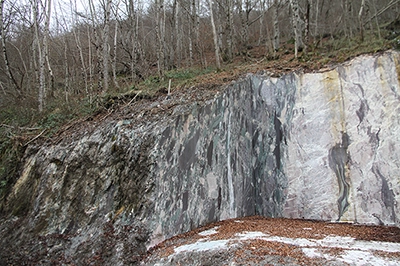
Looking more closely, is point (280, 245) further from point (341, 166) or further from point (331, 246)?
point (341, 166)

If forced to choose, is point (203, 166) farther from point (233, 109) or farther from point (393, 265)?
point (393, 265)

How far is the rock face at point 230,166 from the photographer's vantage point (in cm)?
662

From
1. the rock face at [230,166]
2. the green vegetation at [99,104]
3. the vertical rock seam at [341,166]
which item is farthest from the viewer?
the green vegetation at [99,104]

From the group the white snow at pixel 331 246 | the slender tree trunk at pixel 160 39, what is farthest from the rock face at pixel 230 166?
the slender tree trunk at pixel 160 39

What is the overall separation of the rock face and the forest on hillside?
3310 mm

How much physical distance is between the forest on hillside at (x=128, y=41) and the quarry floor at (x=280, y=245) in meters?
6.82

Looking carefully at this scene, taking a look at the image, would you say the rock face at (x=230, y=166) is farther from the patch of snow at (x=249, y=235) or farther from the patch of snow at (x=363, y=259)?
the patch of snow at (x=363, y=259)

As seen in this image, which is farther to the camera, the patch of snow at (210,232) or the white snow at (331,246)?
the patch of snow at (210,232)

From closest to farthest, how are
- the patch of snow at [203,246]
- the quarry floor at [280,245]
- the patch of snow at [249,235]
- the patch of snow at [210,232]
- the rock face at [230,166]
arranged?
the quarry floor at [280,245]
the patch of snow at [203,246]
the patch of snow at [249,235]
the patch of snow at [210,232]
the rock face at [230,166]

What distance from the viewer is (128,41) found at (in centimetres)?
1680

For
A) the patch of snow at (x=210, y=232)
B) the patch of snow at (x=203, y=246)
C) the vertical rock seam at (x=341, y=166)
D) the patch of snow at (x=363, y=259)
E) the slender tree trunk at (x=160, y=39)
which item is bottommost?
the patch of snow at (x=210, y=232)

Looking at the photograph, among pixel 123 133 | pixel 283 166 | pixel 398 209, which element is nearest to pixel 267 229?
pixel 283 166

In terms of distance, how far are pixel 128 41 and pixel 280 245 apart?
Result: 49.9ft

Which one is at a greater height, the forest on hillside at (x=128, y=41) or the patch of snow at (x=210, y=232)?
the forest on hillside at (x=128, y=41)
